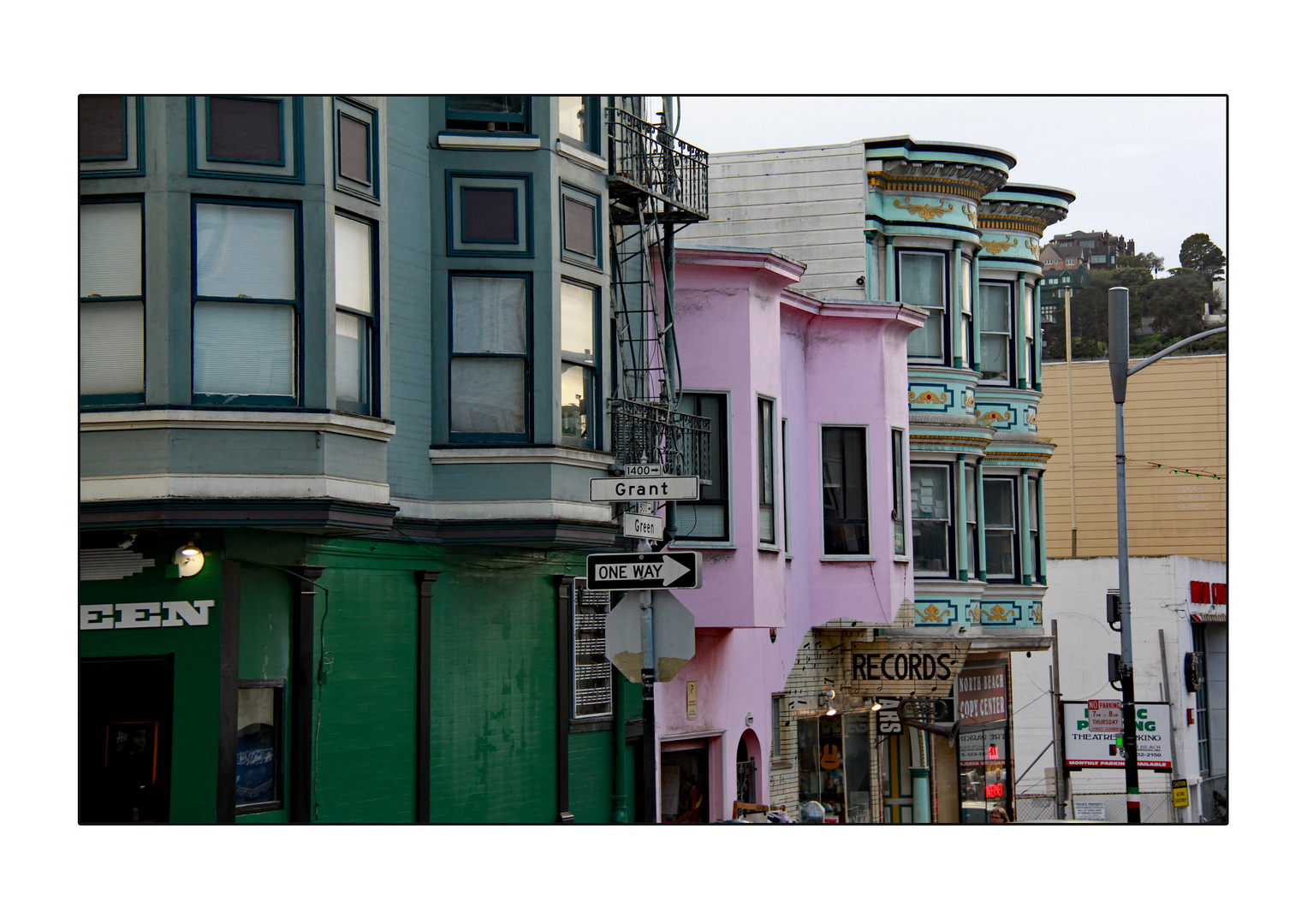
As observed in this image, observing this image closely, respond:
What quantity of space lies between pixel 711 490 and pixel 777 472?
1.33 m

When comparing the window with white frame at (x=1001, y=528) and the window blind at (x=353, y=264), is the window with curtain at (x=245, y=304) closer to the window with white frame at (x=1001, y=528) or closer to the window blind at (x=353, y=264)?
the window blind at (x=353, y=264)

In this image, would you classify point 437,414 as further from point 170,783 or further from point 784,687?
point 784,687

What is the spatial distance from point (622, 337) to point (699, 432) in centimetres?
159

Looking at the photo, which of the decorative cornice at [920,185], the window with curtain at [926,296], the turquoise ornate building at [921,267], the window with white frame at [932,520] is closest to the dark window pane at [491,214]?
the turquoise ornate building at [921,267]

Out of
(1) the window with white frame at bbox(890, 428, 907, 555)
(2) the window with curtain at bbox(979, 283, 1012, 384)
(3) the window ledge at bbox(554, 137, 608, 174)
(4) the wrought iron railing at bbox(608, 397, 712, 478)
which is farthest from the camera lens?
(2) the window with curtain at bbox(979, 283, 1012, 384)

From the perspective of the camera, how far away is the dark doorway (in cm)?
1414

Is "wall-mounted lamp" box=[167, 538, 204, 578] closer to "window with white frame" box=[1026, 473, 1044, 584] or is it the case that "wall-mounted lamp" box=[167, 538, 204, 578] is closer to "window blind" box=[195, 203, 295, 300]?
"window blind" box=[195, 203, 295, 300]

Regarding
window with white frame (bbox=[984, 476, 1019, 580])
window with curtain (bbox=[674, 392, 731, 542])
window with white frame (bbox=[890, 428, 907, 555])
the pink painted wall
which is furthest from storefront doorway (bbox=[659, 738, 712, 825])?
window with white frame (bbox=[984, 476, 1019, 580])

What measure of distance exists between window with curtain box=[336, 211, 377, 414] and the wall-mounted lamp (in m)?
1.83

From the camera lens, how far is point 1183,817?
37.7 metres

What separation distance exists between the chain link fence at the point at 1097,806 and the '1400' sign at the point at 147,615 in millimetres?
23977

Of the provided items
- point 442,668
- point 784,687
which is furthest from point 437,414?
point 784,687

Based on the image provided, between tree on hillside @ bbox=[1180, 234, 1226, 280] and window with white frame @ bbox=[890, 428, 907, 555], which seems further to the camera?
tree on hillside @ bbox=[1180, 234, 1226, 280]

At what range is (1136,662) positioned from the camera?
3875 cm
